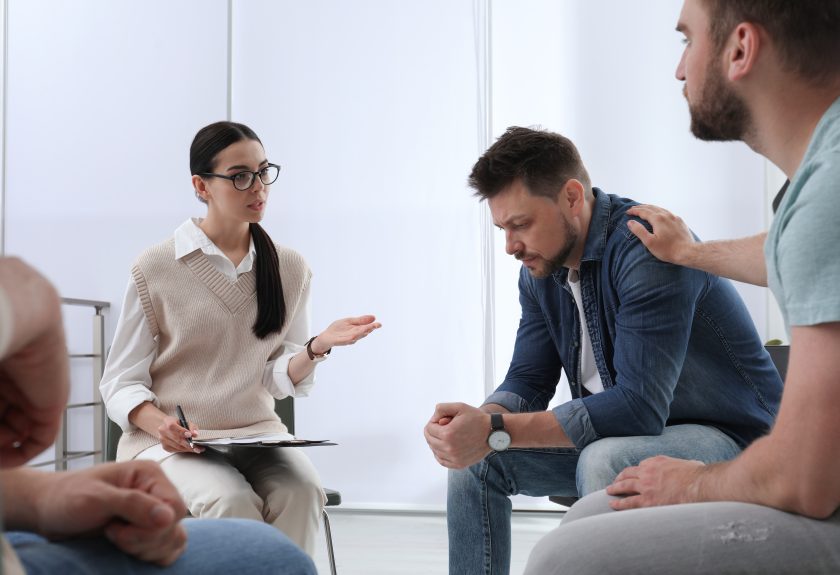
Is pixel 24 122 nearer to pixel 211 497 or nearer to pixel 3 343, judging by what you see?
pixel 211 497

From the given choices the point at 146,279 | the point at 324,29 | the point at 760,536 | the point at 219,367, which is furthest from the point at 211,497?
the point at 324,29

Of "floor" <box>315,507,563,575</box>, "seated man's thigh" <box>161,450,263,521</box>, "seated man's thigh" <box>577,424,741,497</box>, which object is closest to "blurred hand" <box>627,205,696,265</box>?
"seated man's thigh" <box>577,424,741,497</box>

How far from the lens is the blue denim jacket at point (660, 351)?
1.78 meters

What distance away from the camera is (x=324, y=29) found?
14.8 ft

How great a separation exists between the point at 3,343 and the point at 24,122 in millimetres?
4563

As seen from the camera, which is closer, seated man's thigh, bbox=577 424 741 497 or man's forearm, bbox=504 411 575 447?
seated man's thigh, bbox=577 424 741 497

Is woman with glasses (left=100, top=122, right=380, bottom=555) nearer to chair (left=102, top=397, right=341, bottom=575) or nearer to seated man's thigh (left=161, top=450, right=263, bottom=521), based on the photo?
seated man's thigh (left=161, top=450, right=263, bottom=521)

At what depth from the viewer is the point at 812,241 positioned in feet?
2.97

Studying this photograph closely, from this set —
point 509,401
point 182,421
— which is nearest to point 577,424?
point 509,401

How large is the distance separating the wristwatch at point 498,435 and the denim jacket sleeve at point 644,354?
0.12 metres

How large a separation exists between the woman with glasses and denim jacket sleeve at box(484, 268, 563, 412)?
0.39 meters

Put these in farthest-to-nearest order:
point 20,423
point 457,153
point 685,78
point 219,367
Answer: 1. point 457,153
2. point 219,367
3. point 685,78
4. point 20,423

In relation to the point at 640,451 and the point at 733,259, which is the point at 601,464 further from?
the point at 733,259

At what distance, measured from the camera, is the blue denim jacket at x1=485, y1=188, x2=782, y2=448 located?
5.83ft
